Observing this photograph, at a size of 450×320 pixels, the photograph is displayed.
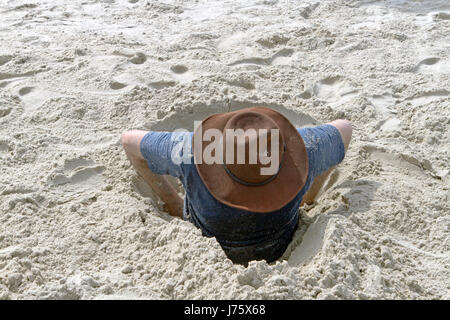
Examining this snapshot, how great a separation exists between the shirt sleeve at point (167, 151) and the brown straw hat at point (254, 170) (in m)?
0.11

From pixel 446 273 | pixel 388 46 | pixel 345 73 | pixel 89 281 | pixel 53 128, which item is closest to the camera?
pixel 89 281

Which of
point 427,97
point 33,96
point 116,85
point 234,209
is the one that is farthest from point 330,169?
point 33,96

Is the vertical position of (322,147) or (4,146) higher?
(322,147)

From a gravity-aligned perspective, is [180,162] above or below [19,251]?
above

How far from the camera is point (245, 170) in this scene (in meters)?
1.53

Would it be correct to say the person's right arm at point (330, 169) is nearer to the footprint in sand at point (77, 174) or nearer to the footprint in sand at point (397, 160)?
the footprint in sand at point (397, 160)

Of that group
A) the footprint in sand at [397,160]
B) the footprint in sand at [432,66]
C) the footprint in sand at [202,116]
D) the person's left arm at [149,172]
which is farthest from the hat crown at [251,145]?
the footprint in sand at [432,66]

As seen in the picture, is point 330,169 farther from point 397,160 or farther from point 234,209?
point 234,209

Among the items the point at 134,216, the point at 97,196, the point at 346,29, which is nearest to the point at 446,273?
the point at 134,216

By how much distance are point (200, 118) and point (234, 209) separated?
49.1 inches

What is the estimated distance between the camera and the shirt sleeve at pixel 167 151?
178 centimetres

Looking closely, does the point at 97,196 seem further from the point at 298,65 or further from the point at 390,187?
the point at 298,65

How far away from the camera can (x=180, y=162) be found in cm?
177

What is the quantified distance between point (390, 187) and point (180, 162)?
1.03 meters
